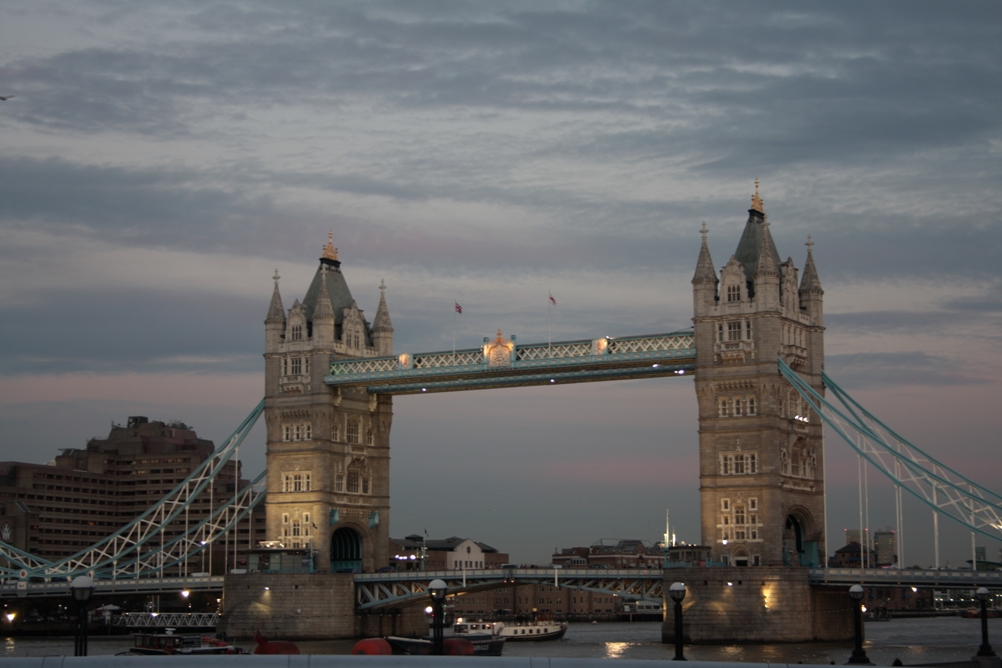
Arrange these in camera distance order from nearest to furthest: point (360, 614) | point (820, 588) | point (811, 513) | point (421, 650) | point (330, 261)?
point (421, 650), point (820, 588), point (811, 513), point (360, 614), point (330, 261)

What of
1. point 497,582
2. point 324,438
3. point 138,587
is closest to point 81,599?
point 497,582

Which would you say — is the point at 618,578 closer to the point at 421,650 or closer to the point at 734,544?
the point at 734,544

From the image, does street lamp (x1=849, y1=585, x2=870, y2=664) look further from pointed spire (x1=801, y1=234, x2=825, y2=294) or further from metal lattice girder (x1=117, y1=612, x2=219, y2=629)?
metal lattice girder (x1=117, y1=612, x2=219, y2=629)

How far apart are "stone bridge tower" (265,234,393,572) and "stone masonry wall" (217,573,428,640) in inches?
109

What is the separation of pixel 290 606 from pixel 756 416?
37147 millimetres

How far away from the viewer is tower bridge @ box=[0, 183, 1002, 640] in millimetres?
98562

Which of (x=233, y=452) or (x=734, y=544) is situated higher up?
(x=233, y=452)

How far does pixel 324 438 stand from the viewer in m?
114

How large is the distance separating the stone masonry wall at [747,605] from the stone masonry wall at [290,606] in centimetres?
2710

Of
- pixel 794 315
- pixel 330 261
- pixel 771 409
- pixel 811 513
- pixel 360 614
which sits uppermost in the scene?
pixel 330 261

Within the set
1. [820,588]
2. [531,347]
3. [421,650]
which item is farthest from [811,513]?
[421,650]

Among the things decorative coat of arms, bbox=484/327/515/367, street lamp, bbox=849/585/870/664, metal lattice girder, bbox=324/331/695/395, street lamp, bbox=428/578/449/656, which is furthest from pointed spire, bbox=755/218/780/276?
street lamp, bbox=428/578/449/656

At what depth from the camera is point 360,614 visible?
113188 mm

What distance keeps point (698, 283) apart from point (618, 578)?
2117cm
